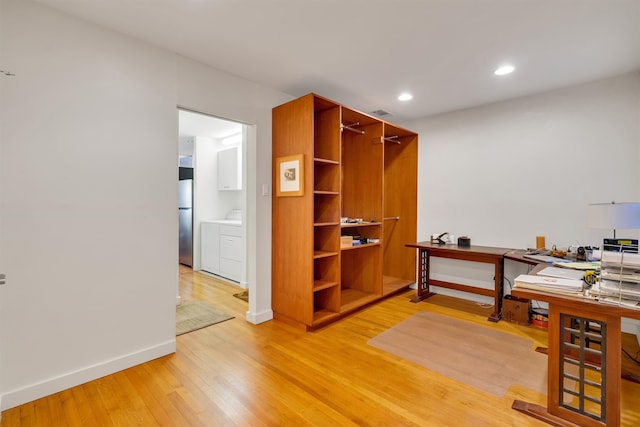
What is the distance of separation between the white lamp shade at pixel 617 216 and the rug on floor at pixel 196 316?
11.4ft

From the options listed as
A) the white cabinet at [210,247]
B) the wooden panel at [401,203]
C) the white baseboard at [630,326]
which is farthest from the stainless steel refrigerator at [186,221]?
the white baseboard at [630,326]

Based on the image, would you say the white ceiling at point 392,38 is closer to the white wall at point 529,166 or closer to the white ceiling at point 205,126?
the white wall at point 529,166

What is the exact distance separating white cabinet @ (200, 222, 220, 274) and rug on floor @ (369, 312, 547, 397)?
336 centimetres

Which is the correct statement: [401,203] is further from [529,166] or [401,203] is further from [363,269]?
[529,166]

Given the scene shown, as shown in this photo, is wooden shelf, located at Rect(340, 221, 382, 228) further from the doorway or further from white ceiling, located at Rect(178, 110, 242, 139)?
white ceiling, located at Rect(178, 110, 242, 139)

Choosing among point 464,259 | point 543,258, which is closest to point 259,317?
point 464,259

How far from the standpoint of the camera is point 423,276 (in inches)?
166

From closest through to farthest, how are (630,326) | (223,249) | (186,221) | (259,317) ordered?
1. (630,326)
2. (259,317)
3. (223,249)
4. (186,221)

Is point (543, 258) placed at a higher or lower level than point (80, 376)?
higher

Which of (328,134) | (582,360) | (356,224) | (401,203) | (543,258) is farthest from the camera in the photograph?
(401,203)

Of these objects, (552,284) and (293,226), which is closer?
(552,284)

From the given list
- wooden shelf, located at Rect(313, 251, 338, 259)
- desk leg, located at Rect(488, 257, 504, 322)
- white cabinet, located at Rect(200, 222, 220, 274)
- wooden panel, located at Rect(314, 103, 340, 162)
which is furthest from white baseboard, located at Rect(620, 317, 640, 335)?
white cabinet, located at Rect(200, 222, 220, 274)

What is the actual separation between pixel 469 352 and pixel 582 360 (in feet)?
3.39

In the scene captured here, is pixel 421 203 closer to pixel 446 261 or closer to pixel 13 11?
pixel 446 261
